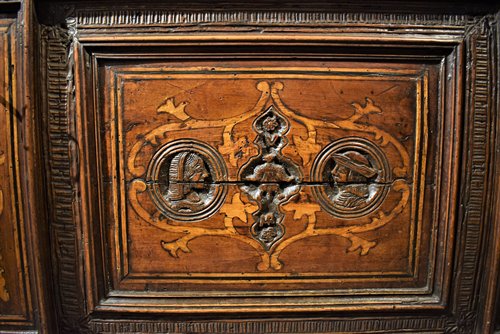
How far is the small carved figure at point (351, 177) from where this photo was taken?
3.86ft

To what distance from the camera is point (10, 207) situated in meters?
1.14

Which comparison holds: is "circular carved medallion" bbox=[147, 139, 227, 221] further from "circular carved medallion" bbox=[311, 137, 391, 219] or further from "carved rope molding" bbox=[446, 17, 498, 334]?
"carved rope molding" bbox=[446, 17, 498, 334]

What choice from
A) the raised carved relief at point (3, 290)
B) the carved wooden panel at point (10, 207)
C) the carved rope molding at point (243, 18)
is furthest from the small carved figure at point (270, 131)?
the raised carved relief at point (3, 290)

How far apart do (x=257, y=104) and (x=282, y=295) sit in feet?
2.10

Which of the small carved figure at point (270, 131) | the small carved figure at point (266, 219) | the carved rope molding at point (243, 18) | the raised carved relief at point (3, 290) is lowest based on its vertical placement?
the raised carved relief at point (3, 290)

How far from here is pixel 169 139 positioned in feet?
3.82

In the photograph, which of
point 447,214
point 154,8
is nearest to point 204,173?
point 154,8

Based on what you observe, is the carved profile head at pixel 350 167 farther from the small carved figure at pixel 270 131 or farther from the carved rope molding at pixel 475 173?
the carved rope molding at pixel 475 173

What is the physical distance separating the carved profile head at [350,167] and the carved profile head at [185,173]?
1.38ft

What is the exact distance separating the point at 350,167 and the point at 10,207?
1.08 meters

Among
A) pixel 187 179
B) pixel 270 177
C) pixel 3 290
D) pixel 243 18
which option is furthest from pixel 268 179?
pixel 3 290

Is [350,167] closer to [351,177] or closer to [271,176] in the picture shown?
[351,177]

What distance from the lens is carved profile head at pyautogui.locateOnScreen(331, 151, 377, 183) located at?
46.3 inches

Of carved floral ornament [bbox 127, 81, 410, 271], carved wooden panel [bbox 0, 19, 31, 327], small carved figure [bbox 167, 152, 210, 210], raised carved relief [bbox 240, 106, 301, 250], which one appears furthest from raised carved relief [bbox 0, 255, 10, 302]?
raised carved relief [bbox 240, 106, 301, 250]
